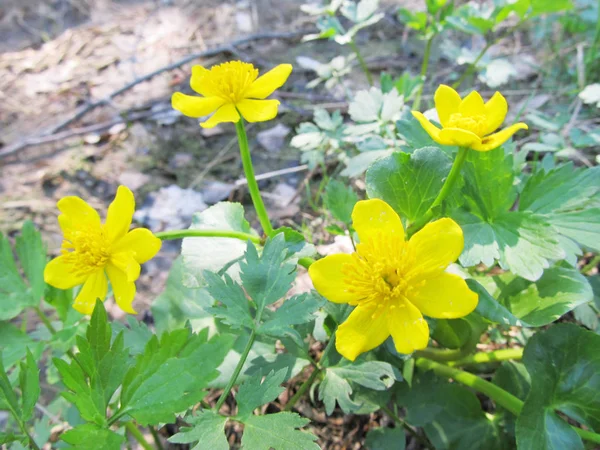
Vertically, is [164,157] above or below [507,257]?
below

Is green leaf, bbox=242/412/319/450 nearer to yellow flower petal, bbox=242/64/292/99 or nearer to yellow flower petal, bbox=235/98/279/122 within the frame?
yellow flower petal, bbox=235/98/279/122

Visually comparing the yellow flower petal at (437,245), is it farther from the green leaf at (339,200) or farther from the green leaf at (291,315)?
the green leaf at (339,200)

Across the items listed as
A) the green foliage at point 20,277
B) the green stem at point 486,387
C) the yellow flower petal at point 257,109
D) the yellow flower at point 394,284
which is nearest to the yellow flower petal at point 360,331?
the yellow flower at point 394,284

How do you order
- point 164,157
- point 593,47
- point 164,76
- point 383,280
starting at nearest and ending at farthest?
point 383,280, point 593,47, point 164,157, point 164,76

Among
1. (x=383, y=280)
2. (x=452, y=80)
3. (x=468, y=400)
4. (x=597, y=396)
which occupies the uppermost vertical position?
(x=383, y=280)

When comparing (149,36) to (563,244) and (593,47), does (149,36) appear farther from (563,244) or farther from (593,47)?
(563,244)

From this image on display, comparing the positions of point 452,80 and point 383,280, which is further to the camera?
point 452,80

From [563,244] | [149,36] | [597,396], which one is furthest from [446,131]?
[149,36]
